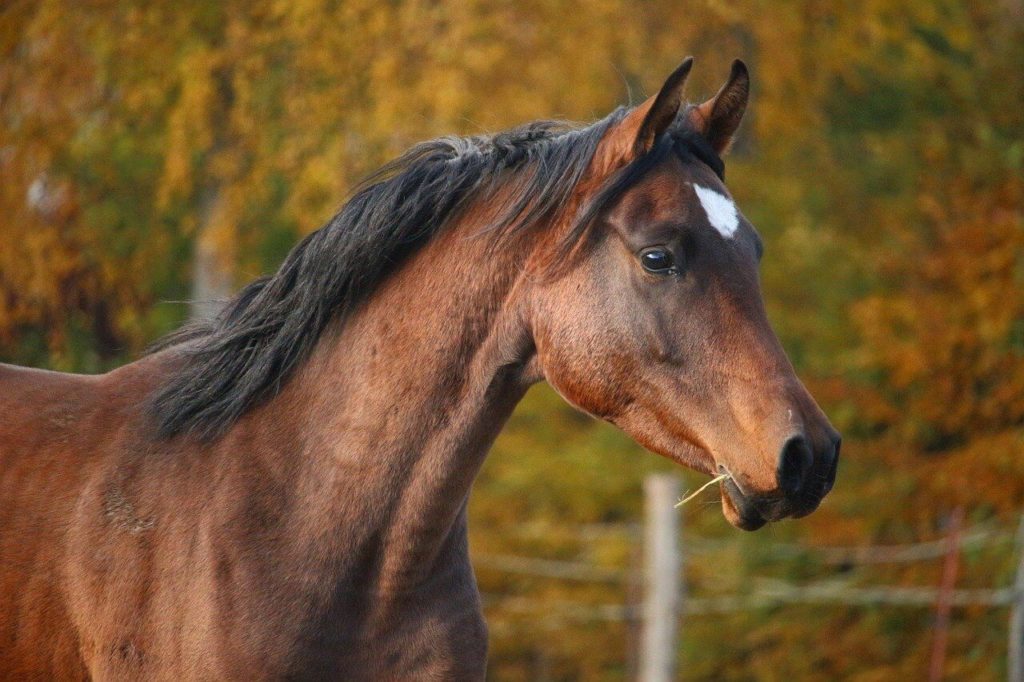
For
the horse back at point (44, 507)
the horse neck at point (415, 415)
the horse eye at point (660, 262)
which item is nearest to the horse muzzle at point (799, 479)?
the horse eye at point (660, 262)

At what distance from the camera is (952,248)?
25.5 feet

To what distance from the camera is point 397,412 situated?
291 centimetres

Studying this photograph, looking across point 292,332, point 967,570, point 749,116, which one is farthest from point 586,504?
point 292,332

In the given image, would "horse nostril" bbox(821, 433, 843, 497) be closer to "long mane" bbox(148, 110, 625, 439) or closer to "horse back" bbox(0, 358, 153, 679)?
"long mane" bbox(148, 110, 625, 439)

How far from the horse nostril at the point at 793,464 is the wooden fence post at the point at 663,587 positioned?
15.5 feet

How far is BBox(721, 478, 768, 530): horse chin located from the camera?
2559mm

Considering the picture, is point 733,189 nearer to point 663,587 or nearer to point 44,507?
point 663,587

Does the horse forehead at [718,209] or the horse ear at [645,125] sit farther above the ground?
the horse ear at [645,125]

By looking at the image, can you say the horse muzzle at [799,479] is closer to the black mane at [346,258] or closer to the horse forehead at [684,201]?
the horse forehead at [684,201]

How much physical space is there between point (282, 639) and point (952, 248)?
20.2 ft

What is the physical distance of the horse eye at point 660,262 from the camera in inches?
106

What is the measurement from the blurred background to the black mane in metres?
3.39

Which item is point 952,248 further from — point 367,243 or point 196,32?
point 367,243

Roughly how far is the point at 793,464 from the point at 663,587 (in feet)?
16.1
